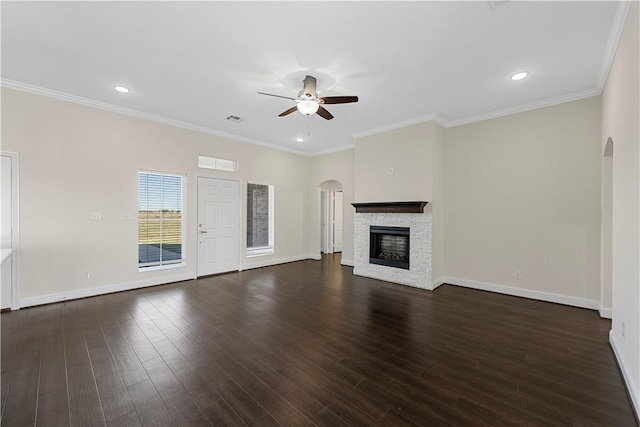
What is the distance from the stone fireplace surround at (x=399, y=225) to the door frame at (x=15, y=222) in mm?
5466

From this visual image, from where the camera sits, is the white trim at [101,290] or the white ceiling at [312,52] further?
the white trim at [101,290]

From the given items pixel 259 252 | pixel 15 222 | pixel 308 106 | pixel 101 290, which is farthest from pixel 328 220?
pixel 15 222

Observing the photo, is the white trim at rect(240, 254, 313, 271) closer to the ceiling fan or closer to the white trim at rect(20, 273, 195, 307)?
the white trim at rect(20, 273, 195, 307)

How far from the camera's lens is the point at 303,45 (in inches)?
108

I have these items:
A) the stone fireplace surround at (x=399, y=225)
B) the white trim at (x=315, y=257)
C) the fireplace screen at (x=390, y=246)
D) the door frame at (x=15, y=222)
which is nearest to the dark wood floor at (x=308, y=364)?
the door frame at (x=15, y=222)

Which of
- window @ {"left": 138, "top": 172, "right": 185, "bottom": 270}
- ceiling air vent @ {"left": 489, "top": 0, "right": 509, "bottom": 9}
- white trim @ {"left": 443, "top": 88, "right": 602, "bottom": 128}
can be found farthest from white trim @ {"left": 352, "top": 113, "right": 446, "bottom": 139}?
window @ {"left": 138, "top": 172, "right": 185, "bottom": 270}

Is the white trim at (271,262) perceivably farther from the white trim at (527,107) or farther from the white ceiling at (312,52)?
the white trim at (527,107)

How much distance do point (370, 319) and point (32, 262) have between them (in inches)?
193

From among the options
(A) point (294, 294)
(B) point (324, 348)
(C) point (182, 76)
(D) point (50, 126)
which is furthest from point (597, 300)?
(D) point (50, 126)

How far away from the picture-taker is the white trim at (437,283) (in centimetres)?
472

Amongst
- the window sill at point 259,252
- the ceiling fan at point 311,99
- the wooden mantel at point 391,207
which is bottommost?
the window sill at point 259,252

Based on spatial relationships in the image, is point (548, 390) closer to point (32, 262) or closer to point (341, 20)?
point (341, 20)

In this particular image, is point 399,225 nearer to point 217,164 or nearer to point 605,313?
point 605,313

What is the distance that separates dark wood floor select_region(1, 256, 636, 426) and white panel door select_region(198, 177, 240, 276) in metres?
1.69
